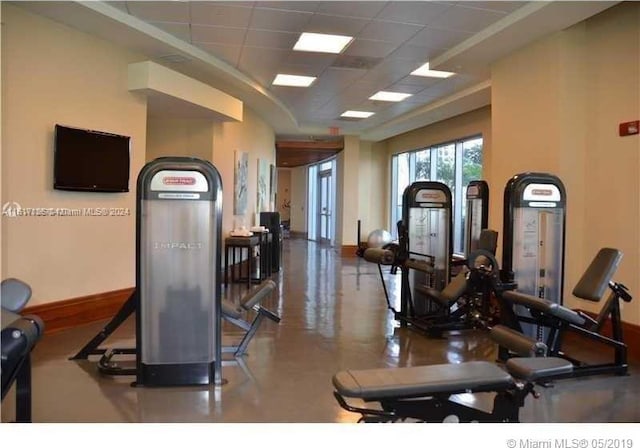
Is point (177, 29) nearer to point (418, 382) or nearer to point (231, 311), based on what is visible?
point (231, 311)

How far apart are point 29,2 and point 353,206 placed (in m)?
10.1

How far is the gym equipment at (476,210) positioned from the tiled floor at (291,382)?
2.07 m

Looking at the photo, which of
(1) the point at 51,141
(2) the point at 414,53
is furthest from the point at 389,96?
(1) the point at 51,141

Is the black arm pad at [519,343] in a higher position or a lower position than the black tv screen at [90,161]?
lower

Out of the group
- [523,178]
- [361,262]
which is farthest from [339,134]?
[523,178]

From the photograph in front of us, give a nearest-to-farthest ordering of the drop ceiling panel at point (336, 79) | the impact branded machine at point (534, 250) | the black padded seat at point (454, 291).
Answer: the impact branded machine at point (534, 250) < the black padded seat at point (454, 291) < the drop ceiling panel at point (336, 79)

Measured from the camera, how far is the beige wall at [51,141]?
4891mm

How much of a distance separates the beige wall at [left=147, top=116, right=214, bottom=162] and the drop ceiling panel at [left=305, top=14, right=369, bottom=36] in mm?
3172

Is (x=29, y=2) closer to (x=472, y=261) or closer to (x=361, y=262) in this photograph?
(x=472, y=261)

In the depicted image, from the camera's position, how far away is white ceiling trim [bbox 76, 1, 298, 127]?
506 cm

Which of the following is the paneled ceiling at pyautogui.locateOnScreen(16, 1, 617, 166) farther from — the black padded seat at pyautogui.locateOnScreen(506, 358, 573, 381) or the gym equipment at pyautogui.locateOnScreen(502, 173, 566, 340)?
the black padded seat at pyautogui.locateOnScreen(506, 358, 573, 381)

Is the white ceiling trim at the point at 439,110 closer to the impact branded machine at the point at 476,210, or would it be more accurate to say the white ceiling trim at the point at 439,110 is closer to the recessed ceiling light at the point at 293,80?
the impact branded machine at the point at 476,210

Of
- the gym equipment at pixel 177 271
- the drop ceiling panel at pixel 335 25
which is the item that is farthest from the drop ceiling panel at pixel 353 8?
the gym equipment at pixel 177 271

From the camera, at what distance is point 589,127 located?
5.40 m
